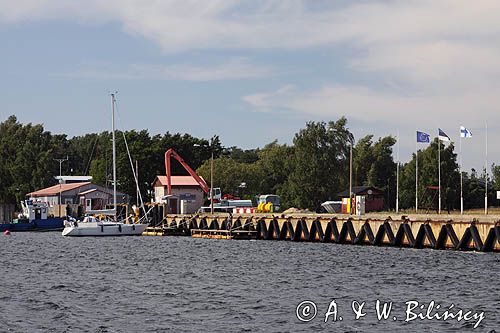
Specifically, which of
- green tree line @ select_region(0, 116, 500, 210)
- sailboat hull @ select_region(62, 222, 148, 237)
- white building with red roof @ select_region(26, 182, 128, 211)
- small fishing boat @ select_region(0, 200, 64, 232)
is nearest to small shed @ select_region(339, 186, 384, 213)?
green tree line @ select_region(0, 116, 500, 210)

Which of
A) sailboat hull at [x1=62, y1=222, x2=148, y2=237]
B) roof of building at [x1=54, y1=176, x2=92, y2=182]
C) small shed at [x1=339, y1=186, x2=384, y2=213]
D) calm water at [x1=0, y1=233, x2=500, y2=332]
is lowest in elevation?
calm water at [x1=0, y1=233, x2=500, y2=332]

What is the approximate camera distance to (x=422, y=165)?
123125mm

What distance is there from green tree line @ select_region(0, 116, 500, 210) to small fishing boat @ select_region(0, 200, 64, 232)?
86.1ft

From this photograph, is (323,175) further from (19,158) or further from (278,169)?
(19,158)

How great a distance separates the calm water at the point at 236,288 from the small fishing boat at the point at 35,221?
4909cm

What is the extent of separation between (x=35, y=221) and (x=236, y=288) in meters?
78.6

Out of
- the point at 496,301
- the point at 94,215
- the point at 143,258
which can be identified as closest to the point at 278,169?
the point at 94,215

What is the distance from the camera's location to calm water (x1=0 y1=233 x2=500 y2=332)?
32469 millimetres

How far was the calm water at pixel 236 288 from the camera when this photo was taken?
32469 millimetres

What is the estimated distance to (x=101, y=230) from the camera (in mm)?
95875

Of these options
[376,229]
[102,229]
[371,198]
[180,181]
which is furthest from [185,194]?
[376,229]

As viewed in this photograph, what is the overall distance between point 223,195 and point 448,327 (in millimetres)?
110121

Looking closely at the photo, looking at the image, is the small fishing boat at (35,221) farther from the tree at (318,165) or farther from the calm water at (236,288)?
the calm water at (236,288)

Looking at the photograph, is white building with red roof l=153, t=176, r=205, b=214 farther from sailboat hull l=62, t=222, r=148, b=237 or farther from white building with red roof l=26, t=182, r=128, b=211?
sailboat hull l=62, t=222, r=148, b=237
